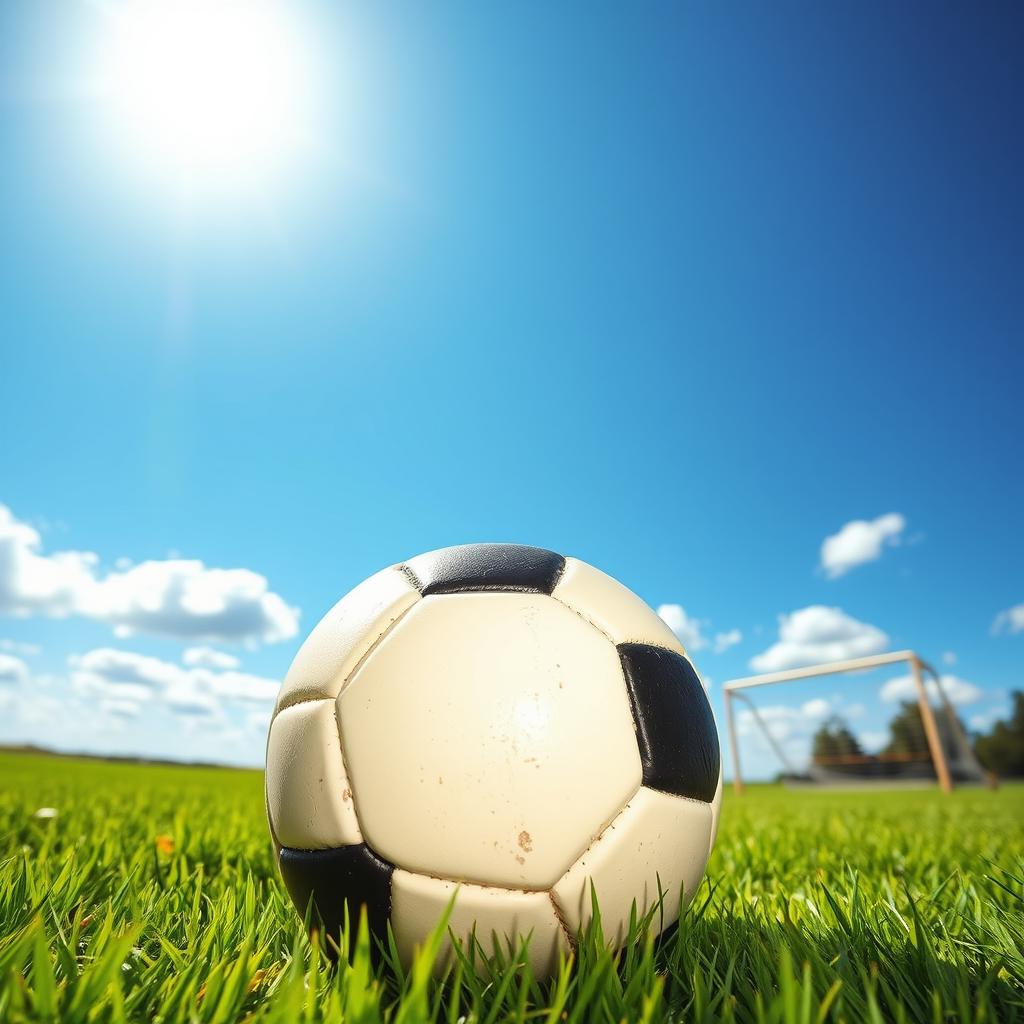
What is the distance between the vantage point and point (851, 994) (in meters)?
1.26

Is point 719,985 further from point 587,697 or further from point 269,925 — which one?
point 269,925

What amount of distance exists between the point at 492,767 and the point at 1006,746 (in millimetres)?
66657

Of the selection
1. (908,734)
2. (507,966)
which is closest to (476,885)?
(507,966)

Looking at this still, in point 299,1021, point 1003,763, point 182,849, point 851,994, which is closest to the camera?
point 299,1021

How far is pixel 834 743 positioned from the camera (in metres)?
22.7

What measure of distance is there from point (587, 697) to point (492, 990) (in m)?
0.63

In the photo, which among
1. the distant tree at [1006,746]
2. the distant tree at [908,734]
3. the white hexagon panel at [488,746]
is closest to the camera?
the white hexagon panel at [488,746]

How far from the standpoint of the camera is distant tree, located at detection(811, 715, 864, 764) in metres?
21.3

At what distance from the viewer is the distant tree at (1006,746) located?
1983 inches

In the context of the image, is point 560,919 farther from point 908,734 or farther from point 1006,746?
point 1006,746

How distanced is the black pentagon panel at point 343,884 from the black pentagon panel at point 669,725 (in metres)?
0.61

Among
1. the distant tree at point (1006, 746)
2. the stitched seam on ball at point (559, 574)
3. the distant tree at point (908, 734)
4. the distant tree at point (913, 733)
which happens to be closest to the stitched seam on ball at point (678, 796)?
the stitched seam on ball at point (559, 574)

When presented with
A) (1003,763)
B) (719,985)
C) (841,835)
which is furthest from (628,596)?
(1003,763)

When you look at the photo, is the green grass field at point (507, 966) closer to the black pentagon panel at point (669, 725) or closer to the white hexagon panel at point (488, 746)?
the white hexagon panel at point (488, 746)
